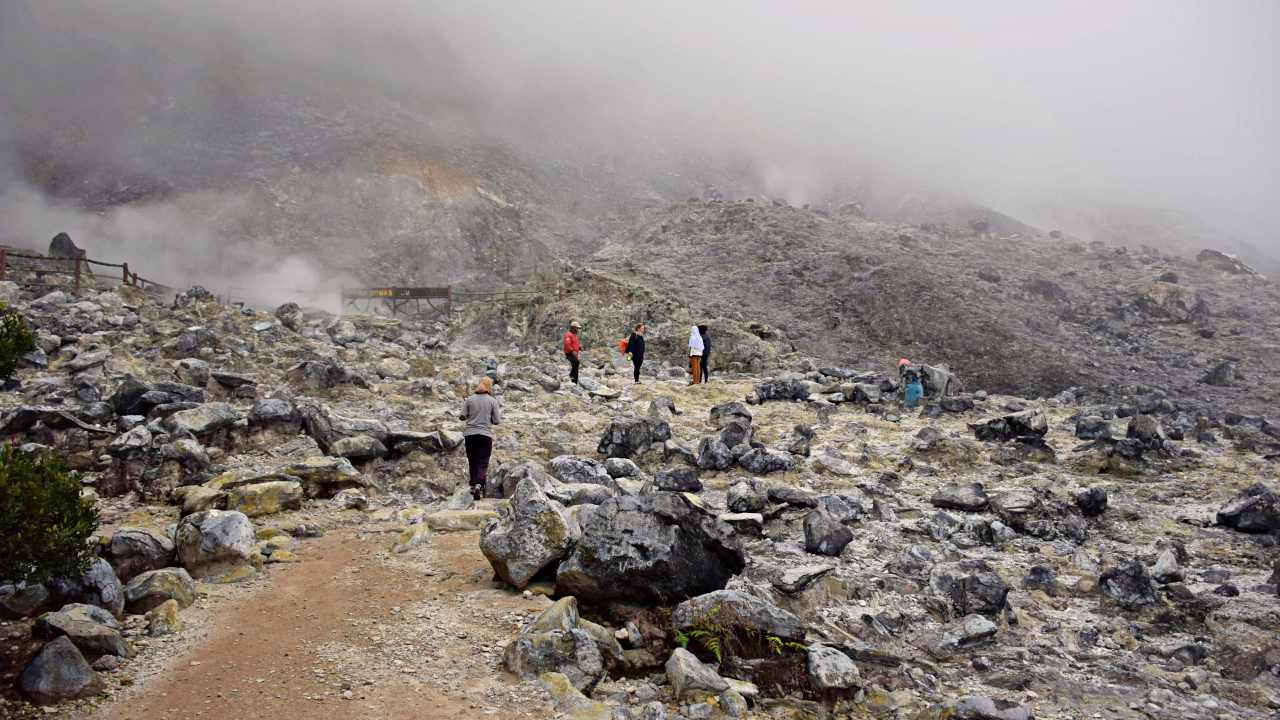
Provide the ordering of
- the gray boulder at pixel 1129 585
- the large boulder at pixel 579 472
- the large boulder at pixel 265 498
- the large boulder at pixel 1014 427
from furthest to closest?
the large boulder at pixel 1014 427 < the large boulder at pixel 579 472 < the large boulder at pixel 265 498 < the gray boulder at pixel 1129 585

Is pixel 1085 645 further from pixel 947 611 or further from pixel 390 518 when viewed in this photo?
pixel 390 518

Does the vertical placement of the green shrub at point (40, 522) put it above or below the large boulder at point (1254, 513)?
above

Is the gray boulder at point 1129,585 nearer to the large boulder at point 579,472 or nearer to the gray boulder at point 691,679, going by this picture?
the gray boulder at point 691,679

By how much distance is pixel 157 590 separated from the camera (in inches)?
207

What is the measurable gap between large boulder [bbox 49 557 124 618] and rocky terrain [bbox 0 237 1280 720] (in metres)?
0.02

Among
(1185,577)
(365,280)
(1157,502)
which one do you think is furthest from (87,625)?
(365,280)

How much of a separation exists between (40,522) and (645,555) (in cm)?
392

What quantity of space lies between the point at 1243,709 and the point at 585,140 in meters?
Answer: 69.3

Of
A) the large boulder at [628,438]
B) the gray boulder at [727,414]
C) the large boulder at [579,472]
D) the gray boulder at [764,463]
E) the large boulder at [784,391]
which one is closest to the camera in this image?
the large boulder at [579,472]

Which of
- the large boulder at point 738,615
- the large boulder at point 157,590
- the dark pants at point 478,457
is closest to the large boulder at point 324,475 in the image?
the dark pants at point 478,457

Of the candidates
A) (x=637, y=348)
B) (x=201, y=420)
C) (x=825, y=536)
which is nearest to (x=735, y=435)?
(x=825, y=536)

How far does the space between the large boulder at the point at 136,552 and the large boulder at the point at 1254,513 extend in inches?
434

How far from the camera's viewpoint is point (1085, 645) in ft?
18.7

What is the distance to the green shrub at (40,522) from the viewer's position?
13.9 feet
